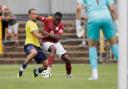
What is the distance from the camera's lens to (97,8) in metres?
14.5

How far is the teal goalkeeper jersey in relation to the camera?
14.4 meters

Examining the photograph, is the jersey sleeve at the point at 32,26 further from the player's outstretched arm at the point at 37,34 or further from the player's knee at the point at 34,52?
the player's knee at the point at 34,52

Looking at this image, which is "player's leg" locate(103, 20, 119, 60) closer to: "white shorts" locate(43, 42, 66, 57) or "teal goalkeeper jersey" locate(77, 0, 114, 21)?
"teal goalkeeper jersey" locate(77, 0, 114, 21)

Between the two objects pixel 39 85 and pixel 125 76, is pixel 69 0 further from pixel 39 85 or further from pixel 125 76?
pixel 125 76

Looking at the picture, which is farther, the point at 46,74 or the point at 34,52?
the point at 34,52

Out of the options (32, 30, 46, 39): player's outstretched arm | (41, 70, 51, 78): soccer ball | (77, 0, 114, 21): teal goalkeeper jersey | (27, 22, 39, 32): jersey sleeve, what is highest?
(77, 0, 114, 21): teal goalkeeper jersey

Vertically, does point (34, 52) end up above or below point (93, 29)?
below

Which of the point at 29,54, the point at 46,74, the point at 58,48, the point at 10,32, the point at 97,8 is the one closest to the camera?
the point at 97,8

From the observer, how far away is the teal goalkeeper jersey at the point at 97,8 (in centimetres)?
1445

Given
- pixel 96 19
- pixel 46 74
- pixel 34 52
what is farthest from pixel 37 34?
pixel 96 19

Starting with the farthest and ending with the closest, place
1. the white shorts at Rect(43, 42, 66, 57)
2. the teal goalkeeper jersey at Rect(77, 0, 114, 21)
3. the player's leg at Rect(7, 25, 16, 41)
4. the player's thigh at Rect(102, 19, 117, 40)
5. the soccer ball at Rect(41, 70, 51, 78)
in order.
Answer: the player's leg at Rect(7, 25, 16, 41), the white shorts at Rect(43, 42, 66, 57), the soccer ball at Rect(41, 70, 51, 78), the player's thigh at Rect(102, 19, 117, 40), the teal goalkeeper jersey at Rect(77, 0, 114, 21)

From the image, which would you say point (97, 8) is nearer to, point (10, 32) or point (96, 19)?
point (96, 19)

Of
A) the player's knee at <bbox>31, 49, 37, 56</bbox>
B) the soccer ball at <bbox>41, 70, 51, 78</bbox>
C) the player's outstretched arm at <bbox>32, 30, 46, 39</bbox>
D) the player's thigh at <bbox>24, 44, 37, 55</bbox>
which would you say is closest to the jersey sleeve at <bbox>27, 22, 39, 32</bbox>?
the player's outstretched arm at <bbox>32, 30, 46, 39</bbox>

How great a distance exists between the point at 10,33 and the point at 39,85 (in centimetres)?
1565
